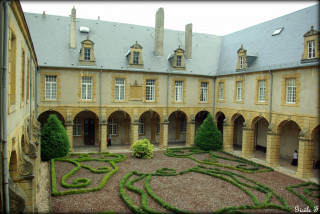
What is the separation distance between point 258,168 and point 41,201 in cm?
1288

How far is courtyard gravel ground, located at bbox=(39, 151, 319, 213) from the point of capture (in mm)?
10766

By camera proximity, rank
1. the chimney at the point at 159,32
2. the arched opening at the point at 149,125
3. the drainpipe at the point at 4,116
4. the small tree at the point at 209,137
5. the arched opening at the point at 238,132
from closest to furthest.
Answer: the drainpipe at the point at 4,116 → the small tree at the point at 209,137 → the chimney at the point at 159,32 → the arched opening at the point at 149,125 → the arched opening at the point at 238,132

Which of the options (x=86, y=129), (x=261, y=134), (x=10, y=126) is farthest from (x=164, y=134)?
(x=10, y=126)

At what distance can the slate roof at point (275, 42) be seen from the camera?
58.7ft

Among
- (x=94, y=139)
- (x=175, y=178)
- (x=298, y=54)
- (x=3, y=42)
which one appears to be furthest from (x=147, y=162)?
(x=3, y=42)

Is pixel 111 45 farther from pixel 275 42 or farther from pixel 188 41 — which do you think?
pixel 275 42

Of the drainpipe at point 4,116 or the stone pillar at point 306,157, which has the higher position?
the drainpipe at point 4,116

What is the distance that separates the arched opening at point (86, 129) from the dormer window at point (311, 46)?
55.7ft

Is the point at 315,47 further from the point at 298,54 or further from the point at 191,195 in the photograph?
the point at 191,195

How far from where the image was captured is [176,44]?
26156 mm

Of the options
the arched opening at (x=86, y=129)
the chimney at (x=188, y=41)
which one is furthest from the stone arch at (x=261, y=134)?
the arched opening at (x=86, y=129)

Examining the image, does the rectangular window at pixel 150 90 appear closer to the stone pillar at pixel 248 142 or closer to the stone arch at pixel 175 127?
the stone arch at pixel 175 127

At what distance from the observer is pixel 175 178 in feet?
48.2

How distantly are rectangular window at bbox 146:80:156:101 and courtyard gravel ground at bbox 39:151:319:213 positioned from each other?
7.42 m
